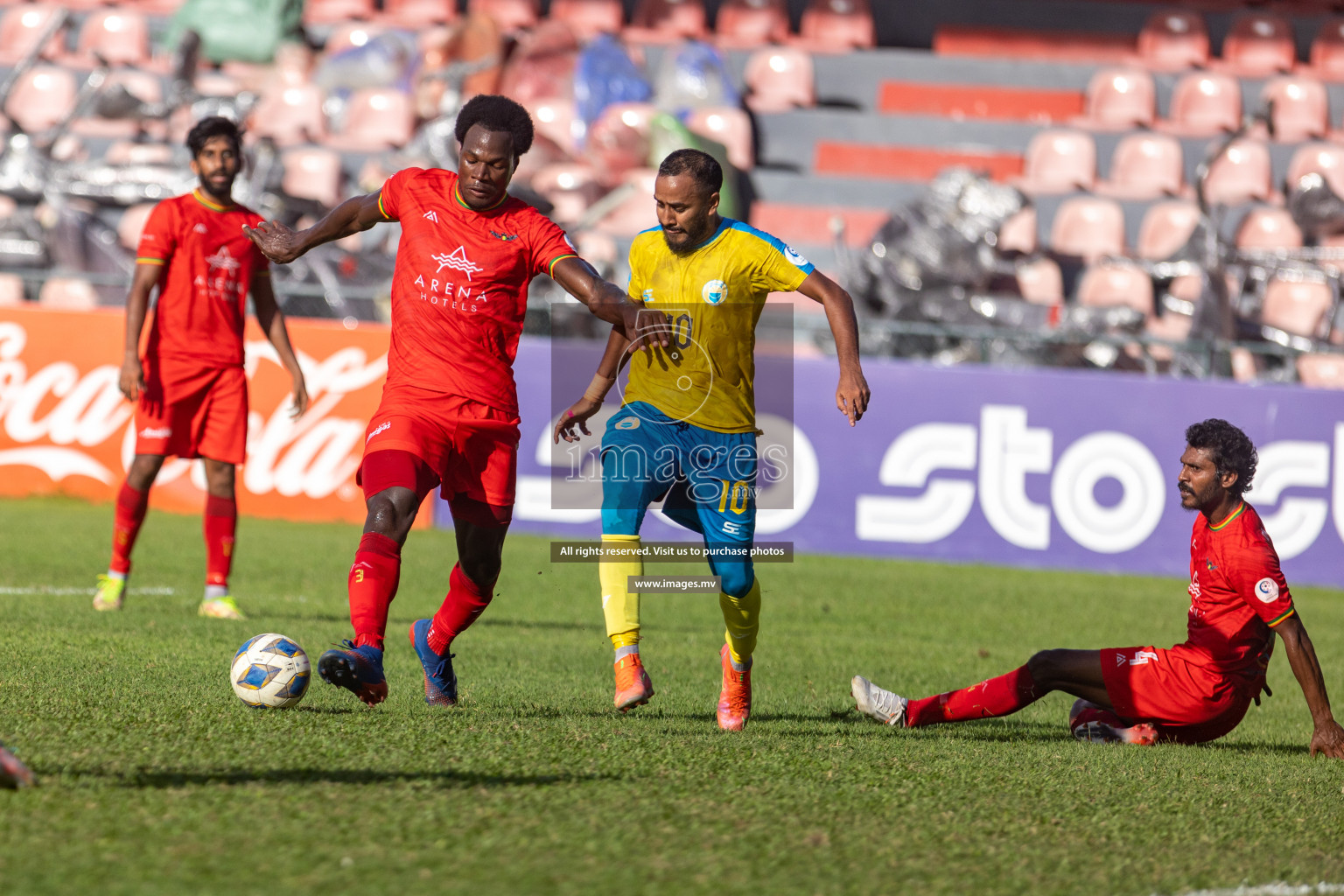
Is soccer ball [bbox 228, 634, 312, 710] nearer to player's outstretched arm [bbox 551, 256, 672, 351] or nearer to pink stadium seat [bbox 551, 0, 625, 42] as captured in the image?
player's outstretched arm [bbox 551, 256, 672, 351]

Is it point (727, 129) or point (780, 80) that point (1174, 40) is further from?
point (727, 129)

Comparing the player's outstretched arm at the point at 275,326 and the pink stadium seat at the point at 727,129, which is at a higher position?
the pink stadium seat at the point at 727,129

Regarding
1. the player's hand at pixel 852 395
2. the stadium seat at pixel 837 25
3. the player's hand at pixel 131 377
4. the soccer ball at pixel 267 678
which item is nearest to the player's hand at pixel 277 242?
the soccer ball at pixel 267 678

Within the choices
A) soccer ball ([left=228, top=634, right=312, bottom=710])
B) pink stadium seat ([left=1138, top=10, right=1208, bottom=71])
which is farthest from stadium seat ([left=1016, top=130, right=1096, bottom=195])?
soccer ball ([left=228, top=634, right=312, bottom=710])

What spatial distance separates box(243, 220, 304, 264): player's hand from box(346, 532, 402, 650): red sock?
1125 mm

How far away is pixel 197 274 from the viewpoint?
816 centimetres

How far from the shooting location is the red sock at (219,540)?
8180 millimetres

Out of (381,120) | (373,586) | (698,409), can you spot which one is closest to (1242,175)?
(381,120)

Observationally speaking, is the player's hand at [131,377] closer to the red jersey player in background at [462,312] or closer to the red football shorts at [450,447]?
the red jersey player in background at [462,312]

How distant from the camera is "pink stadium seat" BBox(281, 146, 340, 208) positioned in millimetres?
19234

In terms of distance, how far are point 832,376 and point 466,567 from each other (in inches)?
326

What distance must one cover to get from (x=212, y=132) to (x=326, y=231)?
275 centimetres

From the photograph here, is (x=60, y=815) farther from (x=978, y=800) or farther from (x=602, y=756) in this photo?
(x=978, y=800)

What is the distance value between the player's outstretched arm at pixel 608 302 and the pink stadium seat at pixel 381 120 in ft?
53.6
